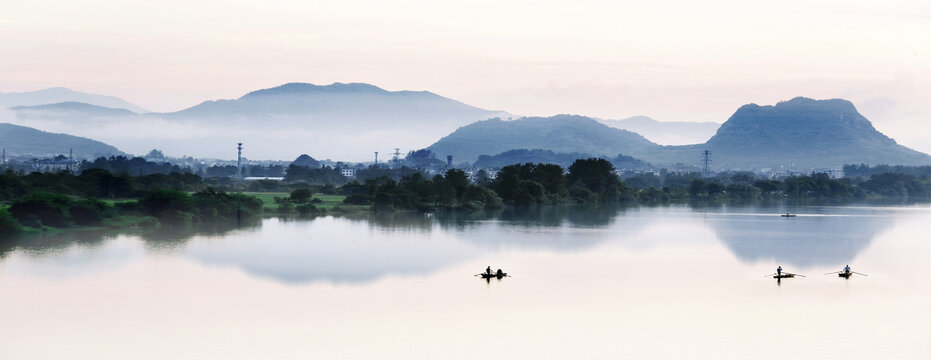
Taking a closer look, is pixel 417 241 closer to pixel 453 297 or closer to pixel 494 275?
pixel 494 275

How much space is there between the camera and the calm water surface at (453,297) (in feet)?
71.1

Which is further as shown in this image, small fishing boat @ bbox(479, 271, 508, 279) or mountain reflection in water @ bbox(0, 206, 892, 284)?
mountain reflection in water @ bbox(0, 206, 892, 284)

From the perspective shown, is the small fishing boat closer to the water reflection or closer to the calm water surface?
the calm water surface

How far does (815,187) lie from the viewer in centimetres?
11119

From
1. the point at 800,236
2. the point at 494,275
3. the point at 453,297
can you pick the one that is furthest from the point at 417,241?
the point at 800,236

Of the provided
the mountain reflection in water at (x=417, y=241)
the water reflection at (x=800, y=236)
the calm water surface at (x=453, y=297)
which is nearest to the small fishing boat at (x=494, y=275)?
the calm water surface at (x=453, y=297)

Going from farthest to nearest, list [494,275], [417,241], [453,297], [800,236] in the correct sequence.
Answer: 1. [800,236]
2. [417,241]
3. [494,275]
4. [453,297]

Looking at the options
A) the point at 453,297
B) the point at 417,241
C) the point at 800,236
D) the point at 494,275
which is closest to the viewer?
the point at 453,297

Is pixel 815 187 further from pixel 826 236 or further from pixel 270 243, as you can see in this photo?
pixel 270 243

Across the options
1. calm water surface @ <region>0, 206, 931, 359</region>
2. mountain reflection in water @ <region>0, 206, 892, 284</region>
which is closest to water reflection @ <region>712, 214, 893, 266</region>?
mountain reflection in water @ <region>0, 206, 892, 284</region>

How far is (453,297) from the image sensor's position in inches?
1105

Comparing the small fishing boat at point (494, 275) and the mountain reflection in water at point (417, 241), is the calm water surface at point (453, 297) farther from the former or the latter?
the small fishing boat at point (494, 275)

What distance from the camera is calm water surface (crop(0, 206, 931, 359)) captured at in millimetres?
21656

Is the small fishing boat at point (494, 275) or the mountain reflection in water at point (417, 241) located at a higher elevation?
the mountain reflection in water at point (417, 241)
